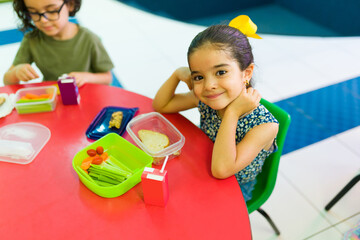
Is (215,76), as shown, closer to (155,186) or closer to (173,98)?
(173,98)

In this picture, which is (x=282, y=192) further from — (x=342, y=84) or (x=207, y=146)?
(x=342, y=84)

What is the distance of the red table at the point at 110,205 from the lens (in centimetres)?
80

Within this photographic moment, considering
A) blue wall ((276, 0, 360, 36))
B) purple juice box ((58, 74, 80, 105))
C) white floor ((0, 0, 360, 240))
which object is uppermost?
purple juice box ((58, 74, 80, 105))

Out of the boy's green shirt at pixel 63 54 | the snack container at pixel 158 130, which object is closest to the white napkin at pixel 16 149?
the snack container at pixel 158 130

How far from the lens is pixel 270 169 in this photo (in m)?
1.16

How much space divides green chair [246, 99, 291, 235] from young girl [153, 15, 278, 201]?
0.20 feet

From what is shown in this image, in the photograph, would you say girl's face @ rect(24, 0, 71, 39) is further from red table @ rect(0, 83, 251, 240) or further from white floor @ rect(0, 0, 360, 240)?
white floor @ rect(0, 0, 360, 240)

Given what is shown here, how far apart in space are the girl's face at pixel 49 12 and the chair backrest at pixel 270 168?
3.34ft

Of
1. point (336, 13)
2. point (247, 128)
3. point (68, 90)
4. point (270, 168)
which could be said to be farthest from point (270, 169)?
point (336, 13)

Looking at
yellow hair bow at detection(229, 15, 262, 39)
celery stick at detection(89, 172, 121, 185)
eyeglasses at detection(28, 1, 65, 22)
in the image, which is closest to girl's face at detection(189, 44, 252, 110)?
yellow hair bow at detection(229, 15, 262, 39)

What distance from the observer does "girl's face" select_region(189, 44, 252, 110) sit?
0.95 meters

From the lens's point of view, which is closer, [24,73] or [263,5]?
[24,73]

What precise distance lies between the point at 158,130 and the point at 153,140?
88 mm

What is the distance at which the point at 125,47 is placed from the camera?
3182 mm
